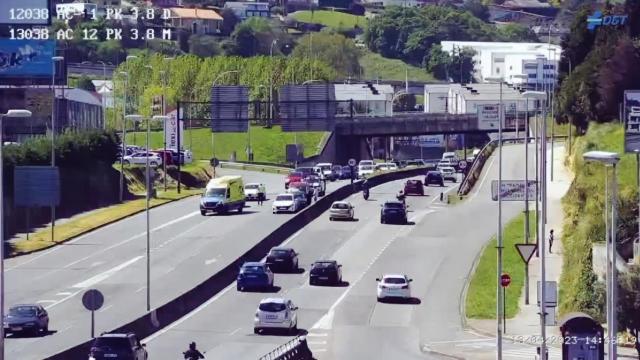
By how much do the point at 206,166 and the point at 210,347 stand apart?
76713 millimetres

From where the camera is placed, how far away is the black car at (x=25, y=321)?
169 ft

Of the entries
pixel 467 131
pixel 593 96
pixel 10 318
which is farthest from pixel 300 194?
pixel 467 131

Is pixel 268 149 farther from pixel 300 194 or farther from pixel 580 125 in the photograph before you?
pixel 300 194

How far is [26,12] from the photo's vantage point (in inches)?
4734

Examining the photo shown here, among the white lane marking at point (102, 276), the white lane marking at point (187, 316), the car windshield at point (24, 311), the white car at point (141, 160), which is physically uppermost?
the white car at point (141, 160)

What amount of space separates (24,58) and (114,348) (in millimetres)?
76407

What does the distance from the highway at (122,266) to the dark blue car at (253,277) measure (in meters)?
1.67

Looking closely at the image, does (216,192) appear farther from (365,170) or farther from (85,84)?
Answer: (85,84)

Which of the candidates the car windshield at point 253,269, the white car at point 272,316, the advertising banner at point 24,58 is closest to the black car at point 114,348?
the white car at point 272,316

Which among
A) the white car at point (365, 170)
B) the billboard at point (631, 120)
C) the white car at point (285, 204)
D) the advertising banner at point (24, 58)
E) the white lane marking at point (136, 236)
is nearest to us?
the billboard at point (631, 120)

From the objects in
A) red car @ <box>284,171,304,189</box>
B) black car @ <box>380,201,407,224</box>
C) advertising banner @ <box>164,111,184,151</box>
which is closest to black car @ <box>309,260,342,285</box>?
black car @ <box>380,201,407,224</box>

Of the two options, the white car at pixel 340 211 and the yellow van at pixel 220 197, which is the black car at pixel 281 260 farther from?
the yellow van at pixel 220 197

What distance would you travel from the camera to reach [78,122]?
133 metres

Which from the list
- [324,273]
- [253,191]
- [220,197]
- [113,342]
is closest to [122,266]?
[324,273]
